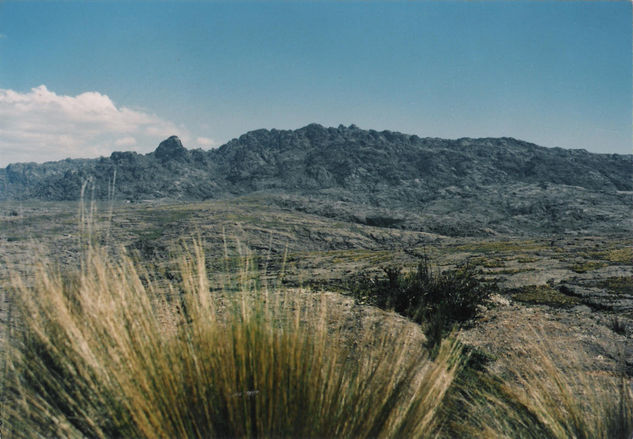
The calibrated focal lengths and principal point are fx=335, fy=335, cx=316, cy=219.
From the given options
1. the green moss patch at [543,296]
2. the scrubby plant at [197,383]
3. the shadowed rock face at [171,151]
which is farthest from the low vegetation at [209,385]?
the shadowed rock face at [171,151]

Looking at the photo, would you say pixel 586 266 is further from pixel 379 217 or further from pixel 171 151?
pixel 171 151

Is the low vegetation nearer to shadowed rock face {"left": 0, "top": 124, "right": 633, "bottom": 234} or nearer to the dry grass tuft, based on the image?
the dry grass tuft

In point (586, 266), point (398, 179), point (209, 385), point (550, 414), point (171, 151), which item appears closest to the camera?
point (209, 385)

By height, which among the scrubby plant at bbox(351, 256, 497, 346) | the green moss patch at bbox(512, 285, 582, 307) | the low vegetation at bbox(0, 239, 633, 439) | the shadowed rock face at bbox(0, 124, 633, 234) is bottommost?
the green moss patch at bbox(512, 285, 582, 307)

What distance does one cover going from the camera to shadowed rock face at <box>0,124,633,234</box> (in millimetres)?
51250

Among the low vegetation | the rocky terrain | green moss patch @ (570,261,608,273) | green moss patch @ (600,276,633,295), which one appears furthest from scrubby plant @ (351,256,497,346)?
green moss patch @ (570,261,608,273)

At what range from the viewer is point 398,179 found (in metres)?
97.0

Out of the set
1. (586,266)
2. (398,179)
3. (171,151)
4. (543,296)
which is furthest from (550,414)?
(171,151)

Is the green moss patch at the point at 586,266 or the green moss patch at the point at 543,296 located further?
the green moss patch at the point at 586,266

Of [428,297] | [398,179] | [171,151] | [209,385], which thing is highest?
[171,151]

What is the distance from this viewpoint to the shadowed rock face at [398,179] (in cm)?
5125

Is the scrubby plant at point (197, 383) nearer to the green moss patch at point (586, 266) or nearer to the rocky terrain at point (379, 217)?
the rocky terrain at point (379, 217)

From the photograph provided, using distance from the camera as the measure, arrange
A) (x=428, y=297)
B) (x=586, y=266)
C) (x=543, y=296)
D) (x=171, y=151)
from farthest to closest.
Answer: (x=171, y=151), (x=586, y=266), (x=543, y=296), (x=428, y=297)

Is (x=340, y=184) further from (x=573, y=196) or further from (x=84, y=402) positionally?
(x=84, y=402)
